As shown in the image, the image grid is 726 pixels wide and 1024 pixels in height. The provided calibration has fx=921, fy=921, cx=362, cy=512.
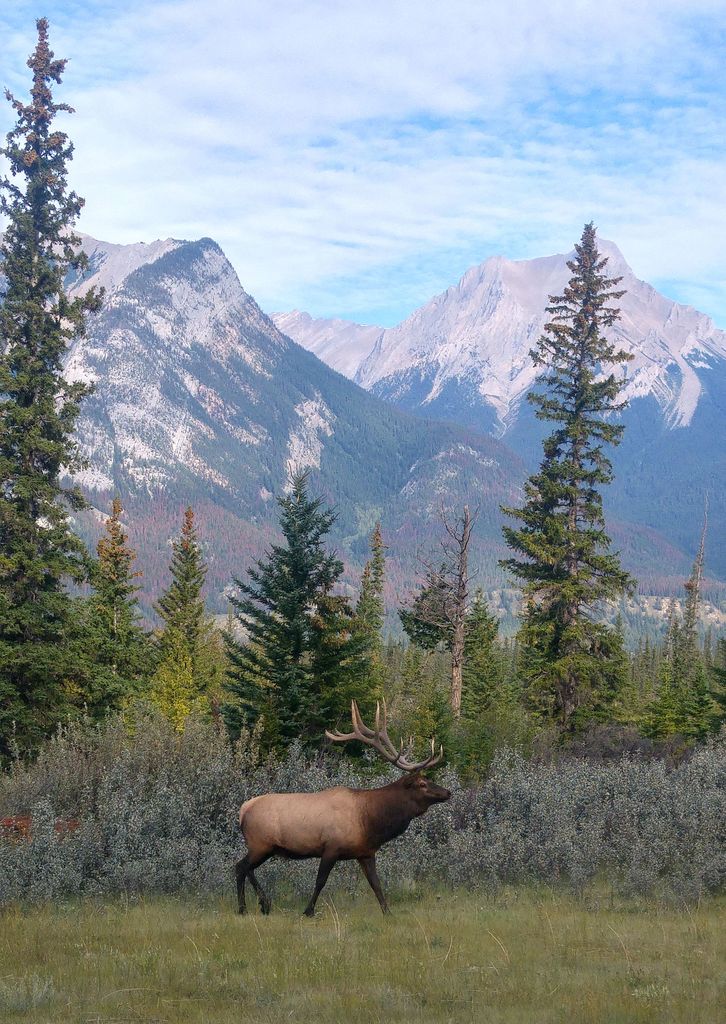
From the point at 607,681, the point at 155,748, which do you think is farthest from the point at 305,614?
the point at 607,681

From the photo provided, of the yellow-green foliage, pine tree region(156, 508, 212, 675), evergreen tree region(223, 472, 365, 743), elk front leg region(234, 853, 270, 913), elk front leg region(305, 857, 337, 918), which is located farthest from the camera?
pine tree region(156, 508, 212, 675)

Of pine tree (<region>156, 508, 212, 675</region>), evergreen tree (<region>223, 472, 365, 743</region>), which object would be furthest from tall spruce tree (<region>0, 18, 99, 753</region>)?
pine tree (<region>156, 508, 212, 675</region>)

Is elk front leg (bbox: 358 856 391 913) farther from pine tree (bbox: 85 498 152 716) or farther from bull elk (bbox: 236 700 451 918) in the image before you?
pine tree (bbox: 85 498 152 716)

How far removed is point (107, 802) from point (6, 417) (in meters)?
14.0

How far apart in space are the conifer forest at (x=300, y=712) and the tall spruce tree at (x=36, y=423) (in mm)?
70

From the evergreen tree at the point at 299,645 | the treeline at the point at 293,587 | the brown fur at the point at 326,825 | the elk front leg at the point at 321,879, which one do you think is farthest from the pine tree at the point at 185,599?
the elk front leg at the point at 321,879

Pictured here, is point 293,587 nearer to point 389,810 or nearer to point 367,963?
point 389,810

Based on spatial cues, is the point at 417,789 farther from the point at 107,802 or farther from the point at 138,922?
the point at 107,802

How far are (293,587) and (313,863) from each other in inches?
390

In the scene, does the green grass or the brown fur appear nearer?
the green grass

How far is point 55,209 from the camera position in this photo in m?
25.0

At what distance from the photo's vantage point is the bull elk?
33.4ft

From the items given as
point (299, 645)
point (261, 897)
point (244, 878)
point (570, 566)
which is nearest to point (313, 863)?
point (261, 897)

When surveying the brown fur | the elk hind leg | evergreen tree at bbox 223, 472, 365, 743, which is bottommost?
the elk hind leg
